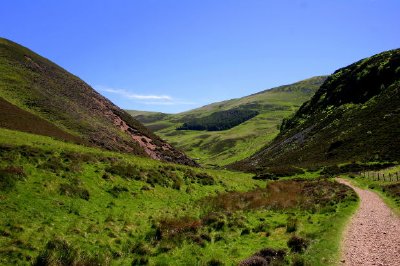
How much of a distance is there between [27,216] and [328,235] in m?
16.6

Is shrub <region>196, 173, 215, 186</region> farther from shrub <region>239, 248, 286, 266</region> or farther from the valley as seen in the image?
shrub <region>239, 248, 286, 266</region>

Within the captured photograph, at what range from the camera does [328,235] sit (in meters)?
19.5

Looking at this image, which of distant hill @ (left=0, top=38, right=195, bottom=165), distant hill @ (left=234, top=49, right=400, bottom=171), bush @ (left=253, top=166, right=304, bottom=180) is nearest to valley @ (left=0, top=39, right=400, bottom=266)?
bush @ (left=253, top=166, right=304, bottom=180)

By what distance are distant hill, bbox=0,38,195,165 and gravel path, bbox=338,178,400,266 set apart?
3844cm

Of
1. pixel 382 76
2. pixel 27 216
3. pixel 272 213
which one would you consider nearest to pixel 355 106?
pixel 382 76

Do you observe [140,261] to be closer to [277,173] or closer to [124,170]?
[124,170]

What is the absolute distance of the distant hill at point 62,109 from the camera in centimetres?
5272

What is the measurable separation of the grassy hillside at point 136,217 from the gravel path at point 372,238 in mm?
746

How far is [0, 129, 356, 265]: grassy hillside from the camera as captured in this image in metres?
16.7

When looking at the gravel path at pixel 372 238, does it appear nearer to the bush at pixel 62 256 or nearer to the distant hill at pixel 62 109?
the bush at pixel 62 256

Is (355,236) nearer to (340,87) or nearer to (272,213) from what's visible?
(272,213)

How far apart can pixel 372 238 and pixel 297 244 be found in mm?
4578

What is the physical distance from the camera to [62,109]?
208 ft

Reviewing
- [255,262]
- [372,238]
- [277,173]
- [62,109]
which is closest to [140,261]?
[255,262]
